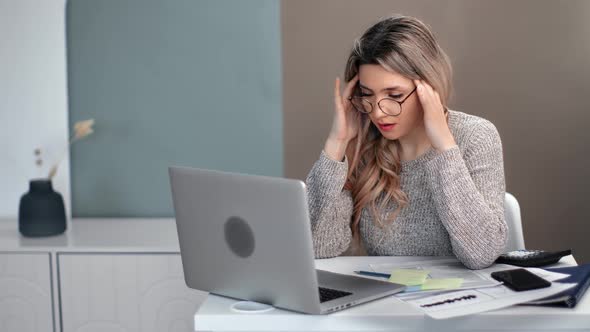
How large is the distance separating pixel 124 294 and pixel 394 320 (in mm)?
1443

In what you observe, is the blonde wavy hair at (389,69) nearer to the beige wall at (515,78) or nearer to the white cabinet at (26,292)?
the beige wall at (515,78)

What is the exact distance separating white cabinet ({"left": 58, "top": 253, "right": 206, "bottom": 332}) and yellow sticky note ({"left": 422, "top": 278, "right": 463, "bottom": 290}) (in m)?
1.18

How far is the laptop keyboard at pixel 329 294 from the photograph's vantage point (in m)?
1.50

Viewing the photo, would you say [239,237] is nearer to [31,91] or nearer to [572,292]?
[572,292]

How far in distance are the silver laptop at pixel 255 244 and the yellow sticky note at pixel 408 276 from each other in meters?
0.04

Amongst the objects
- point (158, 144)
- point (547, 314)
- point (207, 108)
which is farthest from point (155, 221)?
point (547, 314)

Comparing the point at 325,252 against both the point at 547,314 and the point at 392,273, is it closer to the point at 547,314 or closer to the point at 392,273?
the point at 392,273

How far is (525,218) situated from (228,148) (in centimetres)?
118

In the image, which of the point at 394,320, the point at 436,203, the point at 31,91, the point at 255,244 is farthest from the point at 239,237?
the point at 31,91

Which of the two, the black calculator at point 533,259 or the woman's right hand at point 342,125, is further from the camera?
the woman's right hand at point 342,125

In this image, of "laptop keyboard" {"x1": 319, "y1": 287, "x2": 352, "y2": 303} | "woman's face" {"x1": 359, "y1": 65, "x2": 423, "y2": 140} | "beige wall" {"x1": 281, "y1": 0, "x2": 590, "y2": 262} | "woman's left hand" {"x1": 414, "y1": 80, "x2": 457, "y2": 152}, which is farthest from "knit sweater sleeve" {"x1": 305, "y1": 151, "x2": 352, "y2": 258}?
"beige wall" {"x1": 281, "y1": 0, "x2": 590, "y2": 262}

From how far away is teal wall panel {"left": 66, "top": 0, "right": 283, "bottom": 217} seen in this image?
2.93m

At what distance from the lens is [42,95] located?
9.79 feet

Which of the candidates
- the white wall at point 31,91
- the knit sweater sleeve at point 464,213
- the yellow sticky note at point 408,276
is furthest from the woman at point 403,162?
the white wall at point 31,91
